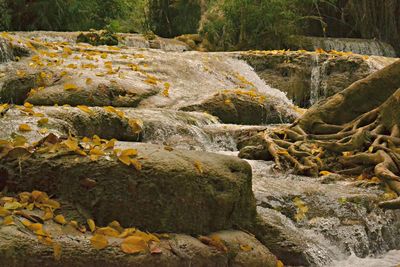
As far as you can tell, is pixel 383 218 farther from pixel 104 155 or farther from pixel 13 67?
pixel 13 67

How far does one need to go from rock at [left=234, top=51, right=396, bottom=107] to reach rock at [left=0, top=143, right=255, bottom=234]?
11.1 meters

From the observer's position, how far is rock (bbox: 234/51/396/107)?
15.4 meters

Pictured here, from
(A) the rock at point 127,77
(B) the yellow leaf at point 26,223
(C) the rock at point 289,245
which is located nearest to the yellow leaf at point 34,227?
(B) the yellow leaf at point 26,223

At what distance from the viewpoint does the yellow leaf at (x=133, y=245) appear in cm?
391

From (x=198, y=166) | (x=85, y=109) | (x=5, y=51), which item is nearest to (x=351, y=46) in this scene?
(x=5, y=51)

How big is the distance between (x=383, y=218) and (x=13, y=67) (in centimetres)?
682

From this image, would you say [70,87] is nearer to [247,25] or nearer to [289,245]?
[289,245]

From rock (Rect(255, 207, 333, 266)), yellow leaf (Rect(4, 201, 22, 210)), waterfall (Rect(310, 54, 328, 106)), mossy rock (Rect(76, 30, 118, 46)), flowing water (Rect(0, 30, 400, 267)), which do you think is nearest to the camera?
yellow leaf (Rect(4, 201, 22, 210))

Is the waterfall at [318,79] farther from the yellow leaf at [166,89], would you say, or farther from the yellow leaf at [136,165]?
the yellow leaf at [136,165]

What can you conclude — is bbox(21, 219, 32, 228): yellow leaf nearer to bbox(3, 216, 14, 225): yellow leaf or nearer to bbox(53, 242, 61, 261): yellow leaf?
bbox(3, 216, 14, 225): yellow leaf

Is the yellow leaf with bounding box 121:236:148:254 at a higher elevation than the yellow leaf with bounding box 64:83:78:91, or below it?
higher

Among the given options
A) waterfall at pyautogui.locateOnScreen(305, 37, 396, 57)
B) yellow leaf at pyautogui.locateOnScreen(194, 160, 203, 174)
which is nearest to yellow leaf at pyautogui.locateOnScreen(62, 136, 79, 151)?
yellow leaf at pyautogui.locateOnScreen(194, 160, 203, 174)

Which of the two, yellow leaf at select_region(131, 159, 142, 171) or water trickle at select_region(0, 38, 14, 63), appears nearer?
yellow leaf at select_region(131, 159, 142, 171)

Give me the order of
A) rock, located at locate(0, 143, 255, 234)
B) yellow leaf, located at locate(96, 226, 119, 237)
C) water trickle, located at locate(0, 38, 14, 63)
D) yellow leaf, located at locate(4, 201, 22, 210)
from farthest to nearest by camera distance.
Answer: water trickle, located at locate(0, 38, 14, 63) < rock, located at locate(0, 143, 255, 234) < yellow leaf, located at locate(96, 226, 119, 237) < yellow leaf, located at locate(4, 201, 22, 210)
